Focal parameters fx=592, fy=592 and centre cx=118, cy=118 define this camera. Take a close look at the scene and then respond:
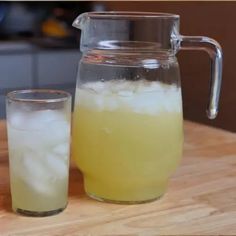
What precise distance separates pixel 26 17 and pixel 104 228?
239 cm

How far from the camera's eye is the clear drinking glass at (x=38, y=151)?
2.38 ft

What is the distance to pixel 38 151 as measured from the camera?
0.73 meters

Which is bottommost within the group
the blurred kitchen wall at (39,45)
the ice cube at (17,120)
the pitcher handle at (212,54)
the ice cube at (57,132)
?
the blurred kitchen wall at (39,45)

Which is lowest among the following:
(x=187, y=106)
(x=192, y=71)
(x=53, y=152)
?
(x=187, y=106)

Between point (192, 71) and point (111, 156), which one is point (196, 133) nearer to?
point (111, 156)

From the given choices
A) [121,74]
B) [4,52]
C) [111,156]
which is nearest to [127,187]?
[111,156]

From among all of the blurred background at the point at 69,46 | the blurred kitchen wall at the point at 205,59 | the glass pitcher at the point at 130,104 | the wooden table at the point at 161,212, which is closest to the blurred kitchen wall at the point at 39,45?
the blurred background at the point at 69,46

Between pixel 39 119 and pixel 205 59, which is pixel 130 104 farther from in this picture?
→ pixel 205 59

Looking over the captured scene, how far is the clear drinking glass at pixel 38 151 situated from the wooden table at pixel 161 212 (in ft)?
0.07

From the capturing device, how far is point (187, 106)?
2283 millimetres

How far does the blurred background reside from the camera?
2.10m

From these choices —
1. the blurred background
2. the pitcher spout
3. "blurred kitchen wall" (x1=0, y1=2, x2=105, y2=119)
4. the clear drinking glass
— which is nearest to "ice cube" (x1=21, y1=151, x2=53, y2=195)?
the clear drinking glass

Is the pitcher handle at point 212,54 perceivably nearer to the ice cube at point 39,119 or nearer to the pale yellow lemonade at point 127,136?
the pale yellow lemonade at point 127,136

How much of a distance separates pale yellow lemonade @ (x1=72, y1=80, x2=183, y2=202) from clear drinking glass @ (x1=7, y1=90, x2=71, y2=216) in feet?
0.15
